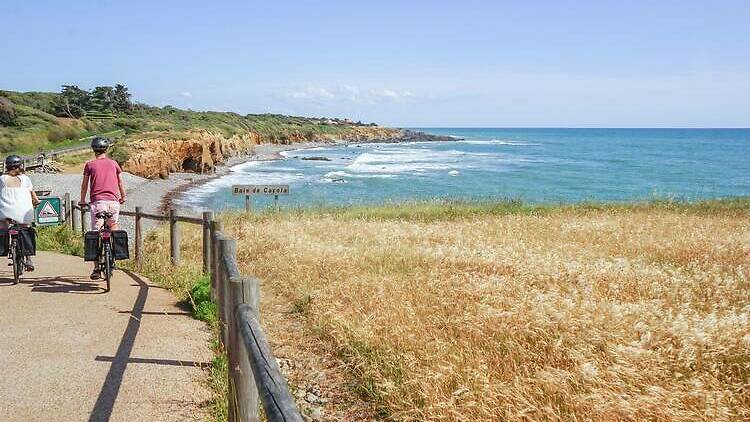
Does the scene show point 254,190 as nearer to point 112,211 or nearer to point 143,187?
point 112,211

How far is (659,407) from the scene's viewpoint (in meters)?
4.12

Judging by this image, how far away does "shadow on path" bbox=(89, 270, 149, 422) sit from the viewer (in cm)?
434

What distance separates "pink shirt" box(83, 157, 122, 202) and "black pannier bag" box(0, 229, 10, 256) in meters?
1.55

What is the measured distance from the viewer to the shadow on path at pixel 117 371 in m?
4.34

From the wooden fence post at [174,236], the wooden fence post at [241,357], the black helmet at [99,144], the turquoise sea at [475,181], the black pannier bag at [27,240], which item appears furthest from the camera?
the turquoise sea at [475,181]

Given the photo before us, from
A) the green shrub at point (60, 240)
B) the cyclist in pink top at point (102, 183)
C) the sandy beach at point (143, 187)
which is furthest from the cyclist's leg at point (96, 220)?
the sandy beach at point (143, 187)

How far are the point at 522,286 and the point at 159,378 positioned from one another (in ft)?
15.1

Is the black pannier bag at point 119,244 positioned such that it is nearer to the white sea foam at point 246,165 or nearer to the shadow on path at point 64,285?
the shadow on path at point 64,285

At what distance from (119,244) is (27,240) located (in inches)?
63.5

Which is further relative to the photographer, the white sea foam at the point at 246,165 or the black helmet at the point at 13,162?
the white sea foam at the point at 246,165

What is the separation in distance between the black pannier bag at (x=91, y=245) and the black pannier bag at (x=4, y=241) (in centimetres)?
143

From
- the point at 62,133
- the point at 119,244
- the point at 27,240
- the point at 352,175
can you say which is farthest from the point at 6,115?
the point at 119,244

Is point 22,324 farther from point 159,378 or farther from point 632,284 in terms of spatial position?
point 632,284

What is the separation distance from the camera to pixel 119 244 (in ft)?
26.7
